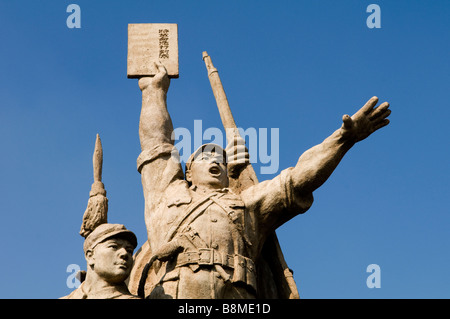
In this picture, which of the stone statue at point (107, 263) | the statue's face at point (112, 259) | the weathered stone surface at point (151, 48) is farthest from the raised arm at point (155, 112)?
the statue's face at point (112, 259)

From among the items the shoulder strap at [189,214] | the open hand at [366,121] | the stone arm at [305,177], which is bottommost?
the shoulder strap at [189,214]

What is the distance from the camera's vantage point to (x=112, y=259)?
1263cm

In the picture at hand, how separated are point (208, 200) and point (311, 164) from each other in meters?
1.43

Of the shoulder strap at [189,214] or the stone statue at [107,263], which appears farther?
the shoulder strap at [189,214]

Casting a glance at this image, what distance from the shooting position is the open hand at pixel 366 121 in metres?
13.3

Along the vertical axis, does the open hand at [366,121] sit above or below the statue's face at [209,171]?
above

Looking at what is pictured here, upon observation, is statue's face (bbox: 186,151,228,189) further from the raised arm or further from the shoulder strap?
the raised arm

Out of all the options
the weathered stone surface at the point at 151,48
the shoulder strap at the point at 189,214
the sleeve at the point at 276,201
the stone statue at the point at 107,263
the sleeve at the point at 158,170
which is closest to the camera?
the stone statue at the point at 107,263

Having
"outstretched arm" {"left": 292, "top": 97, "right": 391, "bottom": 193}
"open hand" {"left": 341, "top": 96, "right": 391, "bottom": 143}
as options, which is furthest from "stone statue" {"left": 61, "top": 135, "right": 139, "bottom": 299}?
"open hand" {"left": 341, "top": 96, "right": 391, "bottom": 143}

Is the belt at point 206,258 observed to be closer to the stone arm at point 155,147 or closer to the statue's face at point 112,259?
the statue's face at point 112,259

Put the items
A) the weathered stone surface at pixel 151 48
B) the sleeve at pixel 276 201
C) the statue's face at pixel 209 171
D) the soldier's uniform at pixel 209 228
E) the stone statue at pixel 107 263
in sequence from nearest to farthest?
1. the stone statue at pixel 107 263
2. the soldier's uniform at pixel 209 228
3. the sleeve at pixel 276 201
4. the statue's face at pixel 209 171
5. the weathered stone surface at pixel 151 48

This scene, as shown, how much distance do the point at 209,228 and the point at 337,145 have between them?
198cm

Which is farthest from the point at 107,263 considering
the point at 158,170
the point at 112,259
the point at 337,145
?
the point at 337,145
